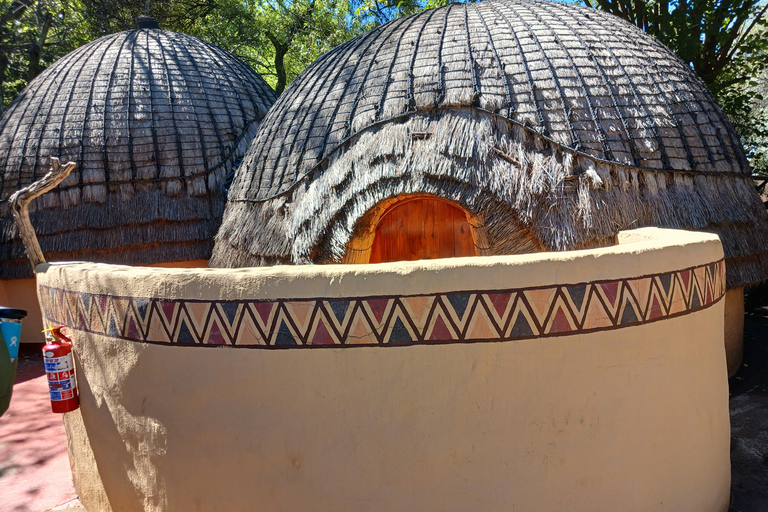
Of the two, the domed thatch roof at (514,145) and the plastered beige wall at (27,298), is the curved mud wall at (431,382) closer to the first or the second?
the domed thatch roof at (514,145)

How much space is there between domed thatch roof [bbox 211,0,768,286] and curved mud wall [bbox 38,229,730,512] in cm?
188

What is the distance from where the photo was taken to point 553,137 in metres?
4.76

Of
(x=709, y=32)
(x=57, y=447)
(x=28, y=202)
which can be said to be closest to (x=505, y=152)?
(x=28, y=202)

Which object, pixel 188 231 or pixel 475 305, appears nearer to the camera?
pixel 475 305

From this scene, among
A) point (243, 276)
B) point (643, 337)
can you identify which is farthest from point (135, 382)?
point (643, 337)

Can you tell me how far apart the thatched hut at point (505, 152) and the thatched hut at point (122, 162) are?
2.27m

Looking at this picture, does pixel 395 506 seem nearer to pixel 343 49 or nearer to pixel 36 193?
pixel 36 193

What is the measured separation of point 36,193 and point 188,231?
3.84m

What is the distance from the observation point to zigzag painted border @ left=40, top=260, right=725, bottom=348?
2.48 m

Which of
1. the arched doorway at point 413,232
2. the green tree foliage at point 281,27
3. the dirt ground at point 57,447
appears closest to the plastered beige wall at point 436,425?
the dirt ground at point 57,447

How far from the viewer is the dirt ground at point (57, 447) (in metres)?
3.71

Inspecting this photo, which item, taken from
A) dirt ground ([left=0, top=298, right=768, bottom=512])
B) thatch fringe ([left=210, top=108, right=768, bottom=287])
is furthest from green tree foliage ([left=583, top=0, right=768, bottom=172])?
dirt ground ([left=0, top=298, right=768, bottom=512])

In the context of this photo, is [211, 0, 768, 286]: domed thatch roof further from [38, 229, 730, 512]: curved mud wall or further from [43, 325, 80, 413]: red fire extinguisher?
[43, 325, 80, 413]: red fire extinguisher

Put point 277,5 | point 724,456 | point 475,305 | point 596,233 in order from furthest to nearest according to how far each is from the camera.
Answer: point 277,5, point 596,233, point 724,456, point 475,305
